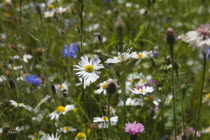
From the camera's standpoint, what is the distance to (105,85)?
160 centimetres

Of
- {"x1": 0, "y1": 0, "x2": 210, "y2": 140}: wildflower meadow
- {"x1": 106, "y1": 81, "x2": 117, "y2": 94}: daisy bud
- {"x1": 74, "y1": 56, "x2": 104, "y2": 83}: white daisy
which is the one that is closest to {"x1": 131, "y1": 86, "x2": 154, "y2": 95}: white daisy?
{"x1": 0, "y1": 0, "x2": 210, "y2": 140}: wildflower meadow

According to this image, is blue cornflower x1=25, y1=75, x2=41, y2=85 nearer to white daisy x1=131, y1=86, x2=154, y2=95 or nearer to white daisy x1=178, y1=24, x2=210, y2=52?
white daisy x1=131, y1=86, x2=154, y2=95

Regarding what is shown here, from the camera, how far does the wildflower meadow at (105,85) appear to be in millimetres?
1181

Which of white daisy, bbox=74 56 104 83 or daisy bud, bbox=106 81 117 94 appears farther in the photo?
white daisy, bbox=74 56 104 83

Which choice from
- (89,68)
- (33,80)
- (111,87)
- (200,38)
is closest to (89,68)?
(89,68)

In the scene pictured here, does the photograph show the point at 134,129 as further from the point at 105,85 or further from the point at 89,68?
the point at 105,85

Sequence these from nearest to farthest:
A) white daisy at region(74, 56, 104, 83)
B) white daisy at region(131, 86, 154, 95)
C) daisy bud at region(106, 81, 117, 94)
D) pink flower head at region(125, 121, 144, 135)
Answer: daisy bud at region(106, 81, 117, 94), pink flower head at region(125, 121, 144, 135), white daisy at region(74, 56, 104, 83), white daisy at region(131, 86, 154, 95)

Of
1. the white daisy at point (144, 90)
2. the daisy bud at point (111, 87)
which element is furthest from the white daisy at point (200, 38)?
the white daisy at point (144, 90)

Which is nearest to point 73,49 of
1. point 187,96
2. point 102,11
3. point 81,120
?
point 81,120

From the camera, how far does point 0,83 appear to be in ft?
5.81

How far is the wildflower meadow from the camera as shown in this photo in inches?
46.5

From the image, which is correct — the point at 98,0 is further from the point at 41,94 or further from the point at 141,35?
the point at 41,94

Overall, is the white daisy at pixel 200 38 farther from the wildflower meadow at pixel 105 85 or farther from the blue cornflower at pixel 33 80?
the blue cornflower at pixel 33 80

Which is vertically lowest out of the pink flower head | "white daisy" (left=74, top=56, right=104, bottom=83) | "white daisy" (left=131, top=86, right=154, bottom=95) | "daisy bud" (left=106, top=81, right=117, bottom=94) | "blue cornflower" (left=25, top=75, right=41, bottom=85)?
the pink flower head
